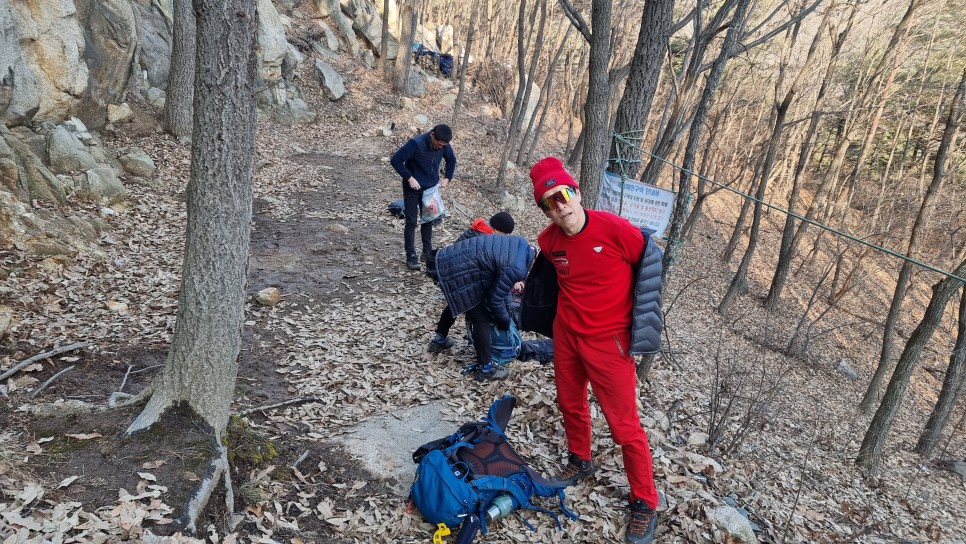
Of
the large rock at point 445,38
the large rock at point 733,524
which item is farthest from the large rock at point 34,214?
the large rock at point 445,38

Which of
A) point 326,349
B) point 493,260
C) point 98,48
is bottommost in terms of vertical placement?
point 326,349

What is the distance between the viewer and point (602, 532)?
10.8 feet

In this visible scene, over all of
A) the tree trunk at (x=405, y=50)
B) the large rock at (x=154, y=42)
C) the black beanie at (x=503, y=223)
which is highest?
the tree trunk at (x=405, y=50)

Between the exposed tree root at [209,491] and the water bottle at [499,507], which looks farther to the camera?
the water bottle at [499,507]

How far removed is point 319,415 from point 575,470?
2.19 m

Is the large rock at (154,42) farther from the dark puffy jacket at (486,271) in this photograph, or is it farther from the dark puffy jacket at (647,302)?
the dark puffy jacket at (647,302)

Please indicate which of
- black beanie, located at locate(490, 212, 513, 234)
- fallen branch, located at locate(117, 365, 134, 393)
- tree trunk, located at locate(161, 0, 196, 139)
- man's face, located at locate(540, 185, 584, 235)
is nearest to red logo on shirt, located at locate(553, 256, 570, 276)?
man's face, located at locate(540, 185, 584, 235)

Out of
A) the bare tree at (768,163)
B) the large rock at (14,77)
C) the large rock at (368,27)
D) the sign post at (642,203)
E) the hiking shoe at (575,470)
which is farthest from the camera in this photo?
the large rock at (368,27)

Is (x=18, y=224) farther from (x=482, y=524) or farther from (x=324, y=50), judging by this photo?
(x=324, y=50)

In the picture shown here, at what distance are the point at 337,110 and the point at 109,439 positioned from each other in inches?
610

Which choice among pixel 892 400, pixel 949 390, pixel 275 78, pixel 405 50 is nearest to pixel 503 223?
pixel 892 400

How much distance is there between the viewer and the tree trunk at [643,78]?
5.12 m

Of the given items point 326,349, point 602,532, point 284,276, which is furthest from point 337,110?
point 602,532

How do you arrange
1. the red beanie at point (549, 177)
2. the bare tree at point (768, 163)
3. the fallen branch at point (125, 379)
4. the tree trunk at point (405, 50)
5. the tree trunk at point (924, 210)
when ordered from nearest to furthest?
the red beanie at point (549, 177), the fallen branch at point (125, 379), the tree trunk at point (924, 210), the bare tree at point (768, 163), the tree trunk at point (405, 50)
